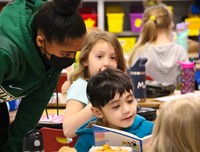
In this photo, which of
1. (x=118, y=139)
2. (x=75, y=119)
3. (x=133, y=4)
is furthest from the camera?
(x=133, y=4)

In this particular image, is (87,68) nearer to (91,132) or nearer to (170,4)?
(91,132)

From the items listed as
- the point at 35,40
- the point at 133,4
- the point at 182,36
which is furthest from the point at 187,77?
the point at 133,4

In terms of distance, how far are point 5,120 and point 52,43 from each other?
0.47 m

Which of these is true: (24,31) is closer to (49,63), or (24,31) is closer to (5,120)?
(49,63)

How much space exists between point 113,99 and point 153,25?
2.23 metres

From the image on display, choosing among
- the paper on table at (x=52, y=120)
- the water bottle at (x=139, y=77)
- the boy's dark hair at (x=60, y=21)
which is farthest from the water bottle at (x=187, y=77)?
the boy's dark hair at (x=60, y=21)

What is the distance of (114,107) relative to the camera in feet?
6.47

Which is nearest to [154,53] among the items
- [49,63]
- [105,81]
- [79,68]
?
[79,68]

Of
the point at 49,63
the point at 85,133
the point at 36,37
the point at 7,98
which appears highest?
the point at 36,37

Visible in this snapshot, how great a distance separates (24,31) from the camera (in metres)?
1.69

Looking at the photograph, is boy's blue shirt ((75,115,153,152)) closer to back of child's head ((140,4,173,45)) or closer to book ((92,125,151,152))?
book ((92,125,151,152))

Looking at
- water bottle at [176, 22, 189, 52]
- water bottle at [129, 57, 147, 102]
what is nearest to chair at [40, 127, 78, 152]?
water bottle at [129, 57, 147, 102]

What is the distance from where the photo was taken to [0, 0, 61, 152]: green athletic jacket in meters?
1.55

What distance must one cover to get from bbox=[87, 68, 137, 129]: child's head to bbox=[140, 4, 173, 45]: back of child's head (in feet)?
6.99
